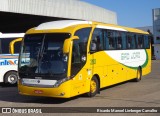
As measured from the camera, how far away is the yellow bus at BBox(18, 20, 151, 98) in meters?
11.6

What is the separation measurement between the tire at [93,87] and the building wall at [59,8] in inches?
655

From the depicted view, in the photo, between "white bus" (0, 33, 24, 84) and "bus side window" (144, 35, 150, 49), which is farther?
"bus side window" (144, 35, 150, 49)

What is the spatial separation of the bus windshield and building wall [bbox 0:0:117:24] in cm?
1667

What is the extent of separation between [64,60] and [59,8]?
23771mm

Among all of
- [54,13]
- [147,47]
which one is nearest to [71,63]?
[147,47]

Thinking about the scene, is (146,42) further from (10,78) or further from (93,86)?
(93,86)

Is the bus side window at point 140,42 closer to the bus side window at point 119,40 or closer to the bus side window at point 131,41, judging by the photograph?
the bus side window at point 131,41

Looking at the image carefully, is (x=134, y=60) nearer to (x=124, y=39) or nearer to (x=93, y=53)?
(x=124, y=39)

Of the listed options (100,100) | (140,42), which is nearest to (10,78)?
(100,100)

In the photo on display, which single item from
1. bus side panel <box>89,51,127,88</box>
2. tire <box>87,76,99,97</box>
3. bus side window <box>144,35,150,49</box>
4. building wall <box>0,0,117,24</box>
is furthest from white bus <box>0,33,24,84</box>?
building wall <box>0,0,117,24</box>

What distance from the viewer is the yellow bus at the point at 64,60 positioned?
38.1 feet

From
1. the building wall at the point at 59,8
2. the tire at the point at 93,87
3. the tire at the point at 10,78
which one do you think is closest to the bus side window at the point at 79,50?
the tire at the point at 93,87

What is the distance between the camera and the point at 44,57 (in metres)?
11.9

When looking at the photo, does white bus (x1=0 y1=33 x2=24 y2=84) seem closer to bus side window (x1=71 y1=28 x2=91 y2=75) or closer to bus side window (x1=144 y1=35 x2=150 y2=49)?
bus side window (x1=71 y1=28 x2=91 y2=75)
